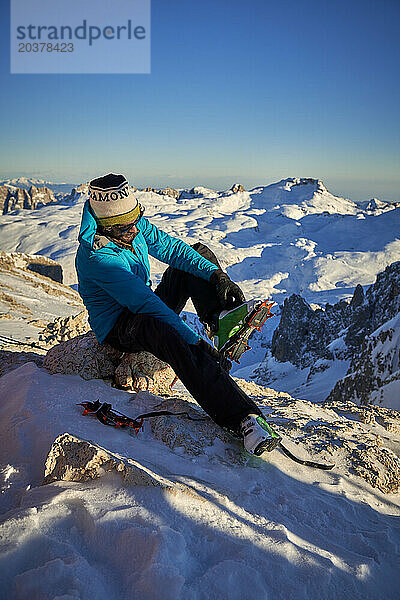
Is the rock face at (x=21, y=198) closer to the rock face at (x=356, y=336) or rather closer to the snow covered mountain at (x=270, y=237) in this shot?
the snow covered mountain at (x=270, y=237)

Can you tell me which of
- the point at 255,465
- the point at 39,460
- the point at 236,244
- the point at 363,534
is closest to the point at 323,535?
the point at 363,534

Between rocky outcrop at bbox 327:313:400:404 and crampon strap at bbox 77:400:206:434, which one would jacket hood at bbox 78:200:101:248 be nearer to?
crampon strap at bbox 77:400:206:434

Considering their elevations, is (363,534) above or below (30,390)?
below

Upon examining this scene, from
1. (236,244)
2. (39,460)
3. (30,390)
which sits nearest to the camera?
(39,460)

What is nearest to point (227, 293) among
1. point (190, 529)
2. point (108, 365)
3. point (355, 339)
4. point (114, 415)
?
point (108, 365)

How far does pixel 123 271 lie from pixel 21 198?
454ft

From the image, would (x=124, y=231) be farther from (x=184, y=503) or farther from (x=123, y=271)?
(x=184, y=503)

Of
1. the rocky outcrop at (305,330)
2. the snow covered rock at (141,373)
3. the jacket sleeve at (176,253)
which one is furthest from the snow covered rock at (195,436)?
the rocky outcrop at (305,330)

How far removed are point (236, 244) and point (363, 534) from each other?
8240 centimetres

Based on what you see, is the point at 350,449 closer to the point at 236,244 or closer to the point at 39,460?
the point at 39,460

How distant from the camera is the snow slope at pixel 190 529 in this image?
1291 mm

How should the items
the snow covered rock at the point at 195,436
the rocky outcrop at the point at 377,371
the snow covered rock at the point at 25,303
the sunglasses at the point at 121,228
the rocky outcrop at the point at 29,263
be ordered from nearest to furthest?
the snow covered rock at the point at 195,436 < the sunglasses at the point at 121,228 < the rocky outcrop at the point at 377,371 < the snow covered rock at the point at 25,303 < the rocky outcrop at the point at 29,263

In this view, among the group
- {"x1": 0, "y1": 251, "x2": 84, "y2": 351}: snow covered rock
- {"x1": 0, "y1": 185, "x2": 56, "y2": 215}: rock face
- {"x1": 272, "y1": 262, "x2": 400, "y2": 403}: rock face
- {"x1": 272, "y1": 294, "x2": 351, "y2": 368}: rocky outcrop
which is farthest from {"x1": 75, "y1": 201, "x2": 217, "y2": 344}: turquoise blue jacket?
{"x1": 0, "y1": 185, "x2": 56, "y2": 215}: rock face

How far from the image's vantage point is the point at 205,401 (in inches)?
104
